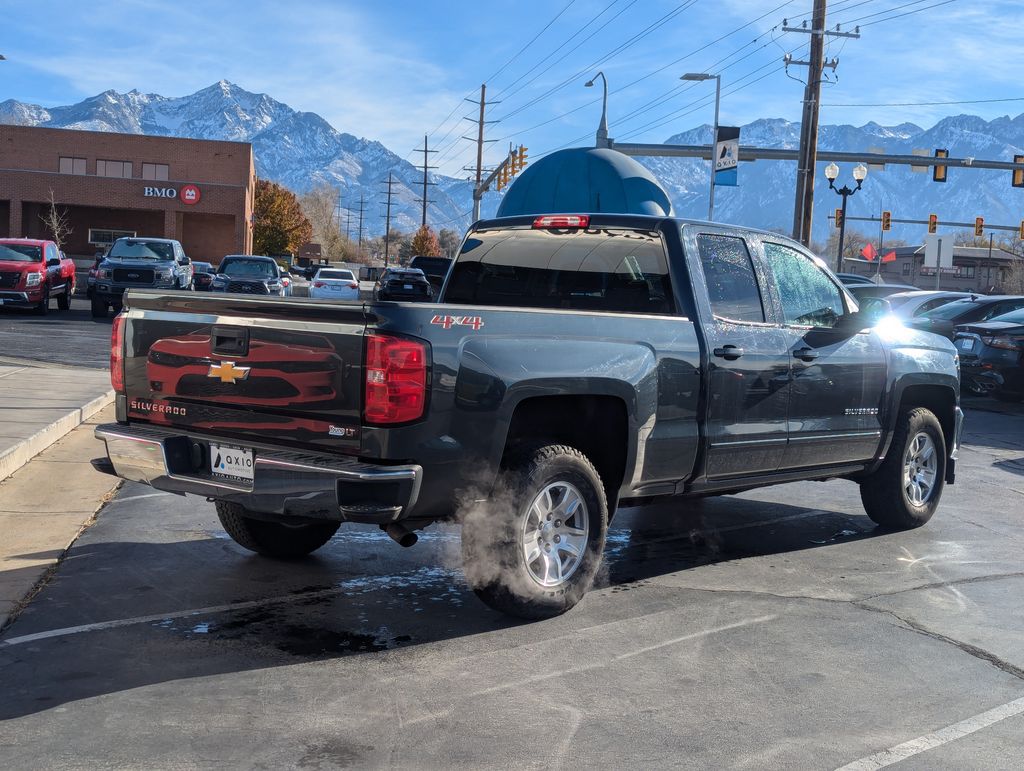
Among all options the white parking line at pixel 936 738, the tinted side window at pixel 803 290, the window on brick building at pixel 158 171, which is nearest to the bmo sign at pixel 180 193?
the window on brick building at pixel 158 171

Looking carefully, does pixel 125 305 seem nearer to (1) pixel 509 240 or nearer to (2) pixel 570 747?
(1) pixel 509 240

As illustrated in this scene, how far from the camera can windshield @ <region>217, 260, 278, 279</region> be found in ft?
96.2

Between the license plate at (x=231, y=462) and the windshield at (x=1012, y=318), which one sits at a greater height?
the windshield at (x=1012, y=318)

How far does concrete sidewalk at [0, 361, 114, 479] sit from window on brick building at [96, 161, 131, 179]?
59000 mm

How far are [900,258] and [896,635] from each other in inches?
5308

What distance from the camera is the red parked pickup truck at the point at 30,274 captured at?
86.0ft

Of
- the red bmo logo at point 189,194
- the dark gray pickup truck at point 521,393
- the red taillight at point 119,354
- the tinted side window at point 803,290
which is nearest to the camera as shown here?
the dark gray pickup truck at point 521,393

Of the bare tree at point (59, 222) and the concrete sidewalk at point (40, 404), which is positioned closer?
the concrete sidewalk at point (40, 404)

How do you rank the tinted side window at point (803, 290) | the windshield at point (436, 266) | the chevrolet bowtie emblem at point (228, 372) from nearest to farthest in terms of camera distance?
the chevrolet bowtie emblem at point (228, 372), the tinted side window at point (803, 290), the windshield at point (436, 266)

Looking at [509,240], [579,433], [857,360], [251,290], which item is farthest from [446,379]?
[251,290]

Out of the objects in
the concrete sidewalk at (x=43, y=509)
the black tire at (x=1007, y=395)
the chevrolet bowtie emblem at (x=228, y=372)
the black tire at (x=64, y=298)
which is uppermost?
the chevrolet bowtie emblem at (x=228, y=372)

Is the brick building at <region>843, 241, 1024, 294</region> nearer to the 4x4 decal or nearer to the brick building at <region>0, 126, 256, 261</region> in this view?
the brick building at <region>0, 126, 256, 261</region>

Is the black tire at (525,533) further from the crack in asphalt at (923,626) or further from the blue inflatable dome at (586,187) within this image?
the blue inflatable dome at (586,187)

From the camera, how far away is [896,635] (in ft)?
18.0
